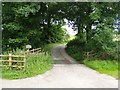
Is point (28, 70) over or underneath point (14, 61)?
underneath

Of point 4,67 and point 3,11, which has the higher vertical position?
point 3,11

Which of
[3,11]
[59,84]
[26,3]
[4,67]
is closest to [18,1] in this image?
[26,3]

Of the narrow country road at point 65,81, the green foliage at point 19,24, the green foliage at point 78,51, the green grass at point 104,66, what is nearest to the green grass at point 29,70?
the narrow country road at point 65,81

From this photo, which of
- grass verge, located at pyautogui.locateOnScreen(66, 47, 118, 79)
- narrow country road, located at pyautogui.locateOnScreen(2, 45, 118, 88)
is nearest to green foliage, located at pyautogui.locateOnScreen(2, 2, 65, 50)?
grass verge, located at pyautogui.locateOnScreen(66, 47, 118, 79)

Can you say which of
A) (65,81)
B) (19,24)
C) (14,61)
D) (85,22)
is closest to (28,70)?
(14,61)

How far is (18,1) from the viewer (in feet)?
67.8

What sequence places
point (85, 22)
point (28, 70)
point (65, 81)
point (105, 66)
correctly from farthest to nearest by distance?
point (85, 22) → point (105, 66) → point (28, 70) → point (65, 81)

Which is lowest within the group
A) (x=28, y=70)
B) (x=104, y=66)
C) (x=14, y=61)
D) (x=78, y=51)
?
(x=104, y=66)

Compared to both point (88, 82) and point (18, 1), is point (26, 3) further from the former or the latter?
point (88, 82)

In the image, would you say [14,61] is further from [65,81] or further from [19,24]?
[19,24]

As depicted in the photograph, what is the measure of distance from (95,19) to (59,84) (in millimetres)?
8788

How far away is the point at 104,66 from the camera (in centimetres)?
1817

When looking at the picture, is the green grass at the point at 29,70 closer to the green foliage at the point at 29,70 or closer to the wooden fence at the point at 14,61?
the green foliage at the point at 29,70

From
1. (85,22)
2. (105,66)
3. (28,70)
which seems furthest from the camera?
(85,22)
